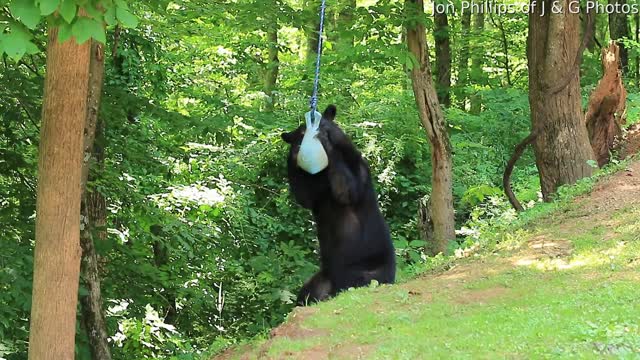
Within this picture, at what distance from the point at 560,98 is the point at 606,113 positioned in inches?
90.0

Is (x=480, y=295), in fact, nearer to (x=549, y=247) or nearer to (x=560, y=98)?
(x=549, y=247)

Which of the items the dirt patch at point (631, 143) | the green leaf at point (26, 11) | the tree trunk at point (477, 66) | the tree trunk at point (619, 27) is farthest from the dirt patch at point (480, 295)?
the tree trunk at point (619, 27)

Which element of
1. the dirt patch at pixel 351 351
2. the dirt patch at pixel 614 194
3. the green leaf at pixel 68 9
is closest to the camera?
the green leaf at pixel 68 9

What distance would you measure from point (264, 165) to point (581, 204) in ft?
23.1

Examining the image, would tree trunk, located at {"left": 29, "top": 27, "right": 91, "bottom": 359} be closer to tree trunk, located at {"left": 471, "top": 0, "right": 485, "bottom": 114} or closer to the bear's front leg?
Answer: the bear's front leg

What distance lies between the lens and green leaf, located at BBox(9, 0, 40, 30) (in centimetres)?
304

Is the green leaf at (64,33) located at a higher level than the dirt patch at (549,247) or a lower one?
higher

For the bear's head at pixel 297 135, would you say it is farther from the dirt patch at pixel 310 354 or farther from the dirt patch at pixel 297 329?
the dirt patch at pixel 310 354

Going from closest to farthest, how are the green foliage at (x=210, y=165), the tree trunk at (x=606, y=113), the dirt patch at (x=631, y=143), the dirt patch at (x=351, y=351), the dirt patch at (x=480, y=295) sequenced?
the dirt patch at (x=351, y=351) → the dirt patch at (x=480, y=295) → the green foliage at (x=210, y=165) → the dirt patch at (x=631, y=143) → the tree trunk at (x=606, y=113)

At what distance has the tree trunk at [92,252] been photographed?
23.0 feet

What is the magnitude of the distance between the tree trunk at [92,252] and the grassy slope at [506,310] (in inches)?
71.7

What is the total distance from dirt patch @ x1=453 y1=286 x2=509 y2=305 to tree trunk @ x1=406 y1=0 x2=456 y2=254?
5395 mm

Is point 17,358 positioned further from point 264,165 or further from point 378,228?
point 264,165

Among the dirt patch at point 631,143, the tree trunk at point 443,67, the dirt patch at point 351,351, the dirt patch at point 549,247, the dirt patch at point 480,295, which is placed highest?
the tree trunk at point 443,67
